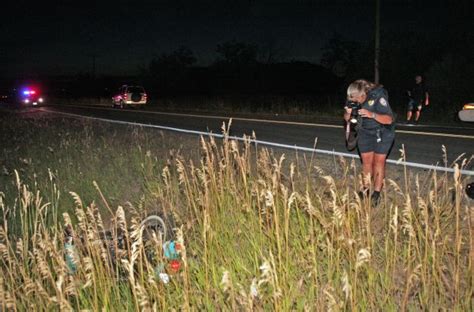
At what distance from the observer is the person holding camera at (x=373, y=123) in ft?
18.9

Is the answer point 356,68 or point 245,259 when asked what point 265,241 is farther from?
point 356,68

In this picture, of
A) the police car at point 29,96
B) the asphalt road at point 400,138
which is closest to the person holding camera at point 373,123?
the asphalt road at point 400,138

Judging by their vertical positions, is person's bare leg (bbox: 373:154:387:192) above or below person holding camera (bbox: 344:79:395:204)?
below

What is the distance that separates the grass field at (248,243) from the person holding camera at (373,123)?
428 millimetres

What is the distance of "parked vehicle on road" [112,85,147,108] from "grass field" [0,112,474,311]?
78.1 ft

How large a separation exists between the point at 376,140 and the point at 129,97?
96.0ft

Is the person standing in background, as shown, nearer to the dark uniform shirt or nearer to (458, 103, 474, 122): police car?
the dark uniform shirt

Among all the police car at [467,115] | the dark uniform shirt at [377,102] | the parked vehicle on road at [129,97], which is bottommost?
the police car at [467,115]

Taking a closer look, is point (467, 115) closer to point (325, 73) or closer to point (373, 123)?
point (373, 123)

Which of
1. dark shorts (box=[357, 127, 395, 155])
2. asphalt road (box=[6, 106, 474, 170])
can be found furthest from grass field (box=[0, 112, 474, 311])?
asphalt road (box=[6, 106, 474, 170])

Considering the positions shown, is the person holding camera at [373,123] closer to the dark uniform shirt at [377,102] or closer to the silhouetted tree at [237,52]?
the dark uniform shirt at [377,102]

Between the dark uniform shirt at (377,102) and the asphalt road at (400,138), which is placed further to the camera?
the asphalt road at (400,138)

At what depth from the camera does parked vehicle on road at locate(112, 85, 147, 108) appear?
33.6 metres

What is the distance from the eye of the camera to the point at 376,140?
602cm
